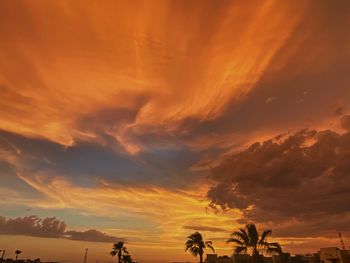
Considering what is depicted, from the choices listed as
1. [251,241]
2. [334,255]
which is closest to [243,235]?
[251,241]

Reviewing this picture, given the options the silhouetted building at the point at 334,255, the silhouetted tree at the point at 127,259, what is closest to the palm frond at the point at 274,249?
the silhouetted building at the point at 334,255

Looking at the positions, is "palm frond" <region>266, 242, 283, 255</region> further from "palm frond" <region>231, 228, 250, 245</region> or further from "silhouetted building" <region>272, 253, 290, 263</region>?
"silhouetted building" <region>272, 253, 290, 263</region>

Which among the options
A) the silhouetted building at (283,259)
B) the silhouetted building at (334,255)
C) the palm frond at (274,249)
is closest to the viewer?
the palm frond at (274,249)

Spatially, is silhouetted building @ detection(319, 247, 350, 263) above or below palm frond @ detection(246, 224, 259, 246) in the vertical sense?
above

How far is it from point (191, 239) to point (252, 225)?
19.1 m

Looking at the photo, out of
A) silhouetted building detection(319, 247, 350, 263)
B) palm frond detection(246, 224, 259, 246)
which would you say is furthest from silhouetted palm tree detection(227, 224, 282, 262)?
silhouetted building detection(319, 247, 350, 263)

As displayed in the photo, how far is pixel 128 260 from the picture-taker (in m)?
71.8

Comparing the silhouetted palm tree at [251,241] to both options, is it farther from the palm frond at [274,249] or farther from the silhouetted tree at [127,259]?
the silhouetted tree at [127,259]

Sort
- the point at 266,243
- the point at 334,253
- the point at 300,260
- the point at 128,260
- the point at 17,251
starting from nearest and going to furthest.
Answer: the point at 266,243 < the point at 334,253 < the point at 128,260 < the point at 300,260 < the point at 17,251

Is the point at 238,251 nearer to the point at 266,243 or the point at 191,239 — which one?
the point at 266,243

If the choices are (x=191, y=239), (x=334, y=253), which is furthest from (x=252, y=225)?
(x=334, y=253)

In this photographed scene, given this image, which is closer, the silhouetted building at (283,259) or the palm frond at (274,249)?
the palm frond at (274,249)

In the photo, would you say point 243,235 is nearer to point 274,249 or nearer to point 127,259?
point 274,249

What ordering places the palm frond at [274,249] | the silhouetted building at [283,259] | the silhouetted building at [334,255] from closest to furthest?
the palm frond at [274,249] < the silhouetted building at [334,255] < the silhouetted building at [283,259]
